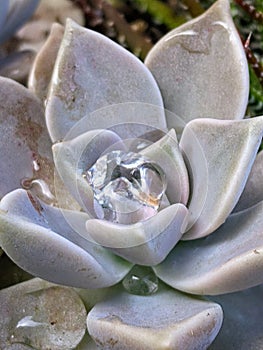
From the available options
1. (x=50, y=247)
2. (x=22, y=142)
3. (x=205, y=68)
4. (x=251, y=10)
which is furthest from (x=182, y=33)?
(x=50, y=247)

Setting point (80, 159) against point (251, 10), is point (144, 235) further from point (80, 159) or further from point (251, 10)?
point (251, 10)

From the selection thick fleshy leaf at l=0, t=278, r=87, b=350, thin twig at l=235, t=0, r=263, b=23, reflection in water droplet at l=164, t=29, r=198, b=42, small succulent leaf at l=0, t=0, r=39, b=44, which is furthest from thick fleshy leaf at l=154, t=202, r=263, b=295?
small succulent leaf at l=0, t=0, r=39, b=44

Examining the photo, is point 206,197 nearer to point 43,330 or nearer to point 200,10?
point 43,330

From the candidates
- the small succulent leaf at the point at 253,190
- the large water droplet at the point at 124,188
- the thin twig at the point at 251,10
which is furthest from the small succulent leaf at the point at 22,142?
the thin twig at the point at 251,10

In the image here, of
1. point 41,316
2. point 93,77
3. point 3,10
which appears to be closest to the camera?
point 41,316

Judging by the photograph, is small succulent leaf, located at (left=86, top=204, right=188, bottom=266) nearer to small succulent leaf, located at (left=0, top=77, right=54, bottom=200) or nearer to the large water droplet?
the large water droplet

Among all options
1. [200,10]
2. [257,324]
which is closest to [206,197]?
[257,324]

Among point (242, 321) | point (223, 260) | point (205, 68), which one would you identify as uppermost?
point (205, 68)
